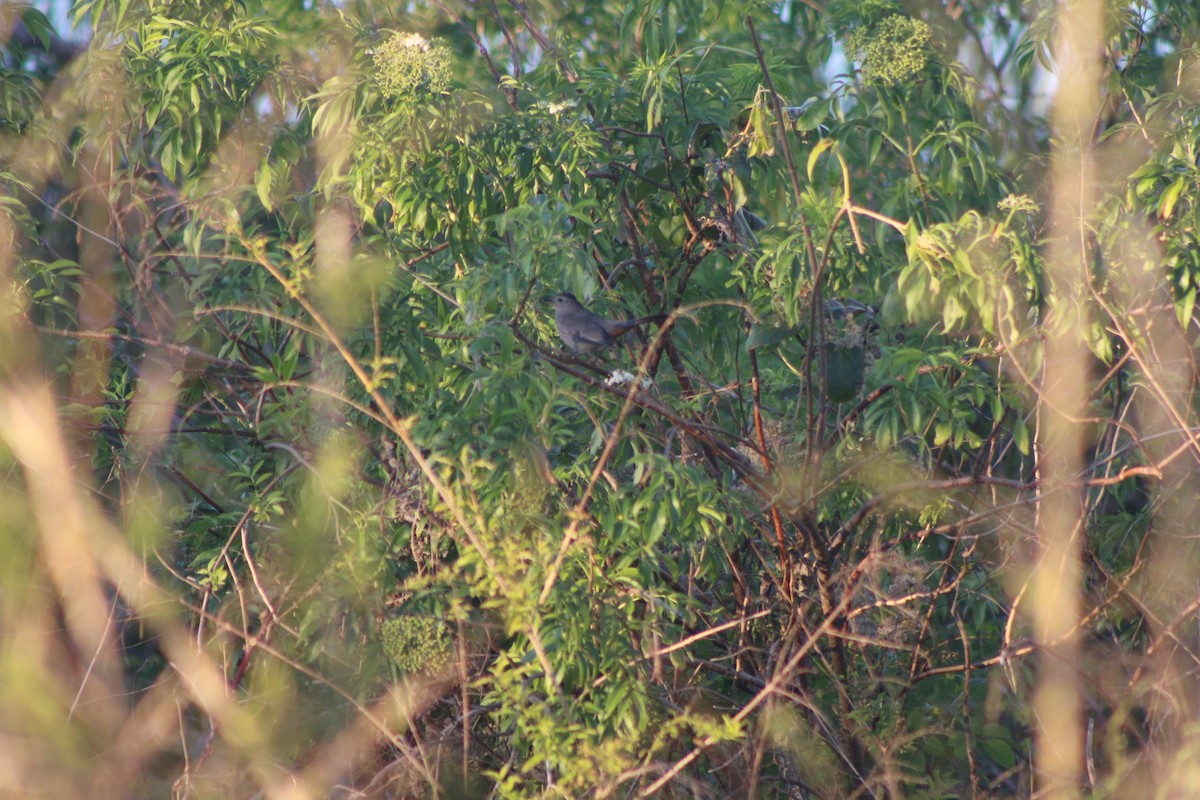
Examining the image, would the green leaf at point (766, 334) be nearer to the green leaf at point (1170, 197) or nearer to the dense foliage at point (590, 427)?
the dense foliage at point (590, 427)

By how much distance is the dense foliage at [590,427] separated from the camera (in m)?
3.57

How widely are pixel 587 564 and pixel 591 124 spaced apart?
6.00 ft

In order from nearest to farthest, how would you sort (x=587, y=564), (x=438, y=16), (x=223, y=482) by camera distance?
(x=587, y=564) → (x=223, y=482) → (x=438, y=16)

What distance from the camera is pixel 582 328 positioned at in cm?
538

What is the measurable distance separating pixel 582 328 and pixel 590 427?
41.2 inches

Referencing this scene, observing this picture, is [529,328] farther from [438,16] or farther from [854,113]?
[438,16]

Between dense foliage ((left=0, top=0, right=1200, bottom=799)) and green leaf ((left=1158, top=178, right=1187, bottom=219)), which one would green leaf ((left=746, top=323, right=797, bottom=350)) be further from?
green leaf ((left=1158, top=178, right=1187, bottom=219))

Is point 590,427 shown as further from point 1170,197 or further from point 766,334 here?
point 1170,197

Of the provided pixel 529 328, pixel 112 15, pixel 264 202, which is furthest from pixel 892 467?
pixel 112 15

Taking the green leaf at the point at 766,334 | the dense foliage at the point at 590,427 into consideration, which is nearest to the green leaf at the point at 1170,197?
the dense foliage at the point at 590,427

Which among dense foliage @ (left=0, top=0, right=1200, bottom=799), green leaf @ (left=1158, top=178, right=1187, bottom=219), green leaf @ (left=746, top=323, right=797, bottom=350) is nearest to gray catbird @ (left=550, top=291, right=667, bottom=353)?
dense foliage @ (left=0, top=0, right=1200, bottom=799)

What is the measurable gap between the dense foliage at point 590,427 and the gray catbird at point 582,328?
16 cm

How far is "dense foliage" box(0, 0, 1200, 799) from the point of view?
11.7ft

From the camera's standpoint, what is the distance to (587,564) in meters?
3.64
